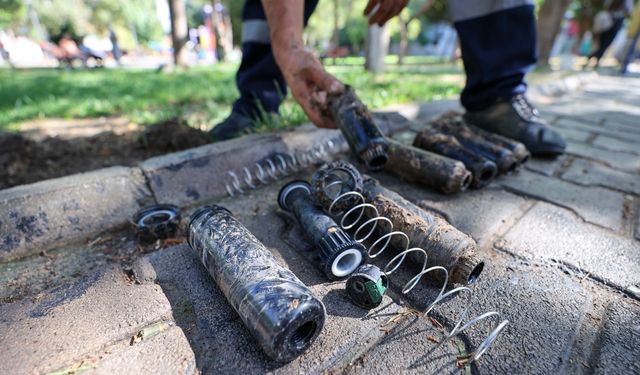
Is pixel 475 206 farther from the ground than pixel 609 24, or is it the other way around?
pixel 609 24

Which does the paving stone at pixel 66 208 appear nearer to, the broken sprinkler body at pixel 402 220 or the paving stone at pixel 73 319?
the paving stone at pixel 73 319

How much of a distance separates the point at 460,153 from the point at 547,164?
0.80 m

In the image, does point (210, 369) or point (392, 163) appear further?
point (392, 163)

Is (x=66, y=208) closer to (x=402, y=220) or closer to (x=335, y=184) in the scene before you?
(x=335, y=184)

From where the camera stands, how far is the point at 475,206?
5.78 feet

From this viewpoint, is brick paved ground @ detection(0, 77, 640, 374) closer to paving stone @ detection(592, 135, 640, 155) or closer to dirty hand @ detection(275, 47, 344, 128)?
dirty hand @ detection(275, 47, 344, 128)

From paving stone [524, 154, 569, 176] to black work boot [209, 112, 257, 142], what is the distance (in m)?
1.93

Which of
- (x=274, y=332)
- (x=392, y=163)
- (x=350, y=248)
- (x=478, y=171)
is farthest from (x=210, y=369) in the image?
(x=478, y=171)

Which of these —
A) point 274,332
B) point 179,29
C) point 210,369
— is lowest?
point 210,369

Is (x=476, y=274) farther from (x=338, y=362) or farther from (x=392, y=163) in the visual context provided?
(x=392, y=163)

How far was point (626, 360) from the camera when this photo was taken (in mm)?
952

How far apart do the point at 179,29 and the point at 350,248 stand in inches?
403

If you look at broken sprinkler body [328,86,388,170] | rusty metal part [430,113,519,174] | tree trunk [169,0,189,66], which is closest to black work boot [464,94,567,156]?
rusty metal part [430,113,519,174]

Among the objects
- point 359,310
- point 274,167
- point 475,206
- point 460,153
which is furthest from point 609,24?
point 359,310
